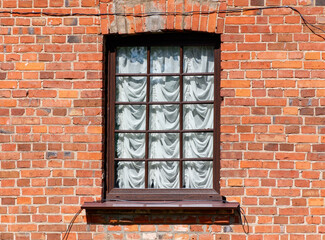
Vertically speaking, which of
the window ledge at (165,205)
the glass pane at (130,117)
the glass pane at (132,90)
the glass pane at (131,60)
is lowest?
the window ledge at (165,205)

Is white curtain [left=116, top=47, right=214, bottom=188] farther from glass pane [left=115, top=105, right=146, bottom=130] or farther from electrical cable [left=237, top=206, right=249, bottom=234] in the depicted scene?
electrical cable [left=237, top=206, right=249, bottom=234]

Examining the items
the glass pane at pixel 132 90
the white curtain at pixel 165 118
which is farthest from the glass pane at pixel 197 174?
the glass pane at pixel 132 90

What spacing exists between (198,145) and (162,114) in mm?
498

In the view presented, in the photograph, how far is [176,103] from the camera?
593cm

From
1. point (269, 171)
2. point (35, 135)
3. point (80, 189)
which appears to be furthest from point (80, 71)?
point (269, 171)

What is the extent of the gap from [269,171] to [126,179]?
1484mm

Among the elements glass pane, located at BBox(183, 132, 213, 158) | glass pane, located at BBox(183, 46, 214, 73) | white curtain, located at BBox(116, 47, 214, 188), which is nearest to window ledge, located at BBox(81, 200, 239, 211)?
white curtain, located at BBox(116, 47, 214, 188)

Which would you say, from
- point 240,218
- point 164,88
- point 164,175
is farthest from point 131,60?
point 240,218

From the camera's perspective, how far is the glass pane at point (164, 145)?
19.5 feet

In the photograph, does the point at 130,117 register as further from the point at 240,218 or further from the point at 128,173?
the point at 240,218

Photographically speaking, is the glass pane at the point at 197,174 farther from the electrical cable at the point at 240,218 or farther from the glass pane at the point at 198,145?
the electrical cable at the point at 240,218

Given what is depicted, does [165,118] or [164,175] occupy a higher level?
[165,118]

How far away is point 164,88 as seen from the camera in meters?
5.98

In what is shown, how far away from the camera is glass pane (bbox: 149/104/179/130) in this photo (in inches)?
235
